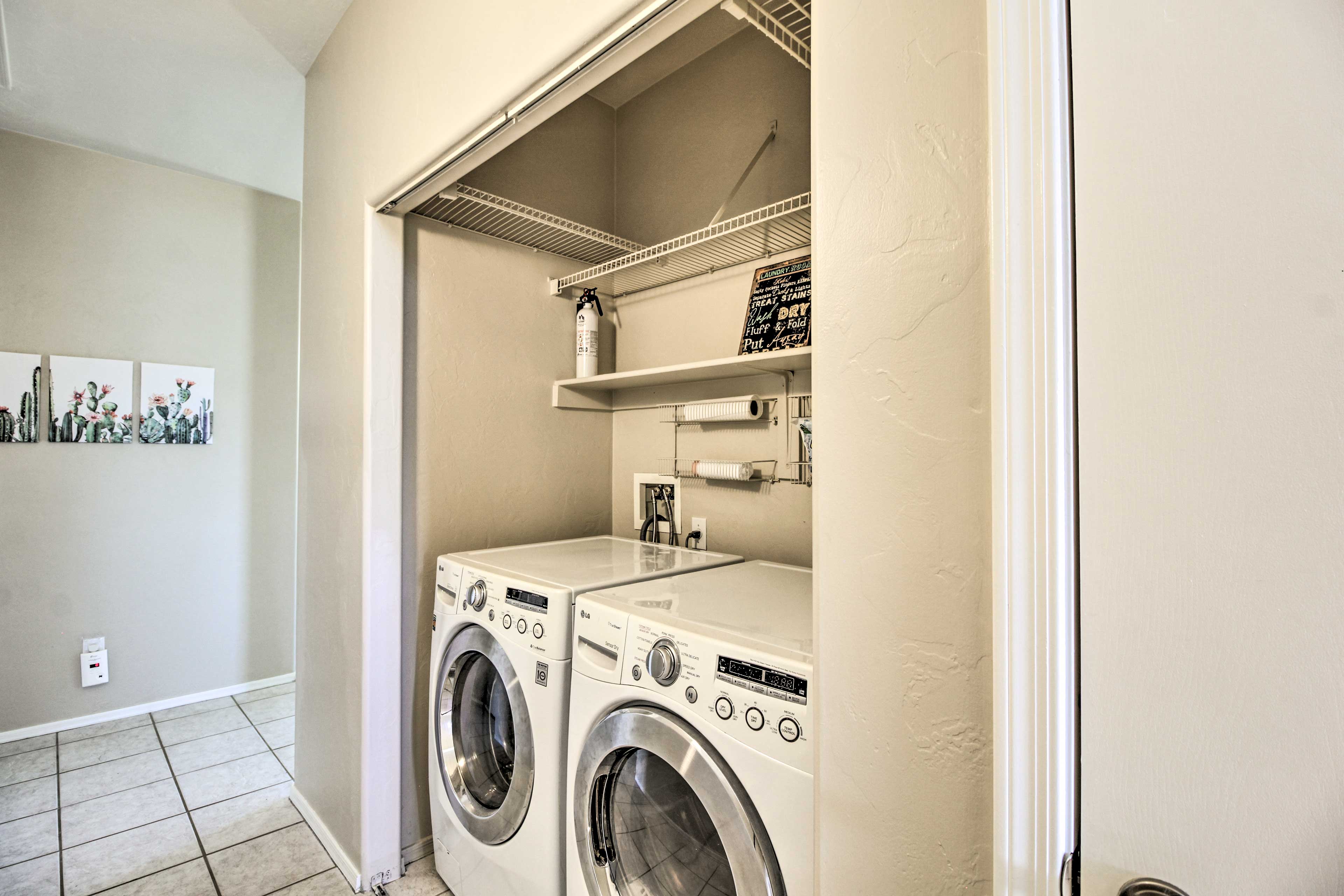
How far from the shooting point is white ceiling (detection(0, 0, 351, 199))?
1.87 metres

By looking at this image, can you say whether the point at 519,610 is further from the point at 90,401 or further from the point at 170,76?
the point at 90,401

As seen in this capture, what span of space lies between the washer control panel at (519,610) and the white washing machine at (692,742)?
43 millimetres

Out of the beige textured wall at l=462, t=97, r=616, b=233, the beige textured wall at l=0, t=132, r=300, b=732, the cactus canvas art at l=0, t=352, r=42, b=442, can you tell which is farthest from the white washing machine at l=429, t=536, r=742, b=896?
the cactus canvas art at l=0, t=352, r=42, b=442

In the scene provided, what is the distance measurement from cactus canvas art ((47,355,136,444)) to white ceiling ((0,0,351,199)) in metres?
1.04

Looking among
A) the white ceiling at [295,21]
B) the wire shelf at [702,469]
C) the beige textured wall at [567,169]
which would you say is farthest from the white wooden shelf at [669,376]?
the white ceiling at [295,21]

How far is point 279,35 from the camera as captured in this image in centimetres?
197

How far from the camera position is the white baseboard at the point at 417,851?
1.77 metres

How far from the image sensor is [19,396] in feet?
8.52

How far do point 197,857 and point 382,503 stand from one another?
4.30 ft

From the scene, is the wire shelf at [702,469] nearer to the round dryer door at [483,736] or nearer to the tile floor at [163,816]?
the round dryer door at [483,736]

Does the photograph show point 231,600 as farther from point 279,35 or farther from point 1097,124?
point 1097,124

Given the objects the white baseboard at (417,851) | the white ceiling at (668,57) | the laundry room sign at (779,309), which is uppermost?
the white ceiling at (668,57)

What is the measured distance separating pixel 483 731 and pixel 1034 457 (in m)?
1.59

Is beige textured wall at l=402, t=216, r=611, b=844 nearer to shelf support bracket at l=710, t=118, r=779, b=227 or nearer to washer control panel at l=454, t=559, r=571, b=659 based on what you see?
washer control panel at l=454, t=559, r=571, b=659
